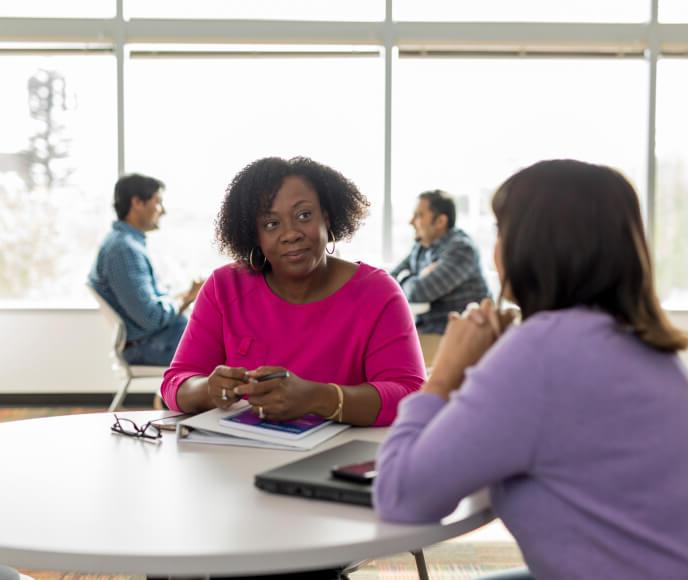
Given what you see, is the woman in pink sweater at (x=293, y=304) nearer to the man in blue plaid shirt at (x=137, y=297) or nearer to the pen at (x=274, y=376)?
the pen at (x=274, y=376)

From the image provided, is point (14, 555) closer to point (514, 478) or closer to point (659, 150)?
point (514, 478)

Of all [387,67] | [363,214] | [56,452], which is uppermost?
[387,67]

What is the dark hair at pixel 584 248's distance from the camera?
100 centimetres

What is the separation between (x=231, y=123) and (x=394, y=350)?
4.19 meters

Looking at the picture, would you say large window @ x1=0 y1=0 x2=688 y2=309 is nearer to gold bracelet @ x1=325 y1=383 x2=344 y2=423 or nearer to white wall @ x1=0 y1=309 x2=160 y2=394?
white wall @ x1=0 y1=309 x2=160 y2=394

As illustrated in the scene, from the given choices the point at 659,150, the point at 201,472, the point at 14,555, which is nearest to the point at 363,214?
the point at 201,472

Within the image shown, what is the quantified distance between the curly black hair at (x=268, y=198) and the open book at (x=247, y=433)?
542mm

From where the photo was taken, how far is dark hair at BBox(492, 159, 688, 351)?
1000 millimetres

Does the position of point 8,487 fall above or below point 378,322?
below

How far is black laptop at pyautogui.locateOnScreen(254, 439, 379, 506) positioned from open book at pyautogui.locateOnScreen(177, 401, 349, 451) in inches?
6.9

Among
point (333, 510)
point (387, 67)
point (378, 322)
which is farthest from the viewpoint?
point (387, 67)

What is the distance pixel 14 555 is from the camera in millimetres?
982

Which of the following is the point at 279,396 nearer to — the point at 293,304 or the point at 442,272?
the point at 293,304

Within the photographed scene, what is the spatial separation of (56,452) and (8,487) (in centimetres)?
21
